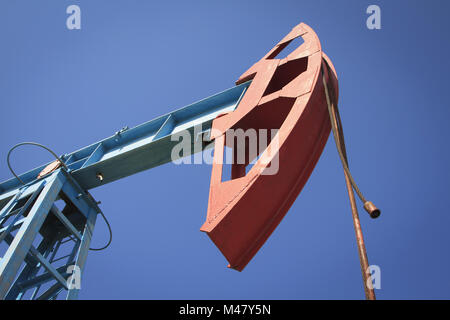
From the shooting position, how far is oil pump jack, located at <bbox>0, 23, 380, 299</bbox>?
12.4 feet

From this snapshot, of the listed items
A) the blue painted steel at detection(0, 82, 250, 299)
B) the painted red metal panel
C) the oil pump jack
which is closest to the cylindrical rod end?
the oil pump jack

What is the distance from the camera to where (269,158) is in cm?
398

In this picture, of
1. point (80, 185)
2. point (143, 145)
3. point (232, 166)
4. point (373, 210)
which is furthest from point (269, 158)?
point (80, 185)

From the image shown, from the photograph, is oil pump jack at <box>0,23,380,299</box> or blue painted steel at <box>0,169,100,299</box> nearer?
oil pump jack at <box>0,23,380,299</box>

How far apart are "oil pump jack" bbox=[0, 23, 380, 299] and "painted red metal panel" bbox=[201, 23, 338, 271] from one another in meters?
0.01

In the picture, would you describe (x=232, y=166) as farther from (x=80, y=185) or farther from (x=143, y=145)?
(x=80, y=185)

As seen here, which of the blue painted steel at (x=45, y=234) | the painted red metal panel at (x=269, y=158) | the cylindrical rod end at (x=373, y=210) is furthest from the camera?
the blue painted steel at (x=45, y=234)

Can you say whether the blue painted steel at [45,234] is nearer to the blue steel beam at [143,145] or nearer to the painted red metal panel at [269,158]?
the blue steel beam at [143,145]

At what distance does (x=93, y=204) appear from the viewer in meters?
7.76

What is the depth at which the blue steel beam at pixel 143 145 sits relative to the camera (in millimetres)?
6805

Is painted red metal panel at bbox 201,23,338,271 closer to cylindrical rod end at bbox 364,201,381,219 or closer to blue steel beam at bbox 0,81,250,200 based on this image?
blue steel beam at bbox 0,81,250,200

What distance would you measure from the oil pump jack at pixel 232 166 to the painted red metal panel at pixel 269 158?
12mm

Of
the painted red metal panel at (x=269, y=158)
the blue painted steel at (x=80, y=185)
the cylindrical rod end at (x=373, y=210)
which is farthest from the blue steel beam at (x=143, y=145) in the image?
the cylindrical rod end at (x=373, y=210)
